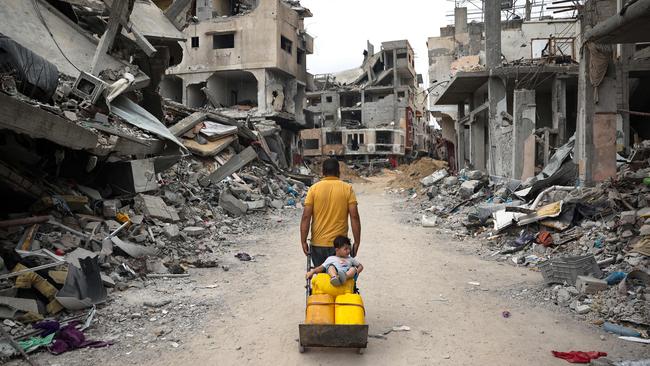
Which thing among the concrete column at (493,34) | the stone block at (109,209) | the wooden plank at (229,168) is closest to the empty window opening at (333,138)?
the wooden plank at (229,168)

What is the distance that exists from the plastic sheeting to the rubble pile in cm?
775

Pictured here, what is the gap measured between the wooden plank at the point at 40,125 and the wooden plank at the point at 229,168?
8.07m

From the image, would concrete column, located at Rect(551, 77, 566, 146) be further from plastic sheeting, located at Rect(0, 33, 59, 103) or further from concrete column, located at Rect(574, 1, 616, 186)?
plastic sheeting, located at Rect(0, 33, 59, 103)

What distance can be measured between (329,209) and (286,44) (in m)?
32.8

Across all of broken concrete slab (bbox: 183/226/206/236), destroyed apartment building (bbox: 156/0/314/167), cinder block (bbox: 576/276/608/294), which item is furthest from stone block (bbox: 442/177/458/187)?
destroyed apartment building (bbox: 156/0/314/167)

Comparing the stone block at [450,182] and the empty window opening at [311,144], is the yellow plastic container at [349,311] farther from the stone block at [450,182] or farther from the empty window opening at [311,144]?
the empty window opening at [311,144]

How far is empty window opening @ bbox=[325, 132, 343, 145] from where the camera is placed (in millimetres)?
47438

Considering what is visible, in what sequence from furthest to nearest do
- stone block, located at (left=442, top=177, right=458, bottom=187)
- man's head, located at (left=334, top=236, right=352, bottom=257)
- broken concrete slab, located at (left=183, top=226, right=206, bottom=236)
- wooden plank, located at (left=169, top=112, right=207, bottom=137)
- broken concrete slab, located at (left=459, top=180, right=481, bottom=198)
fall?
stone block, located at (left=442, top=177, right=458, bottom=187) < wooden plank, located at (left=169, top=112, right=207, bottom=137) < broken concrete slab, located at (left=459, top=180, right=481, bottom=198) < broken concrete slab, located at (left=183, top=226, right=206, bottom=236) < man's head, located at (left=334, top=236, right=352, bottom=257)

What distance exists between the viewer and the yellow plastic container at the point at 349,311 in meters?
4.11

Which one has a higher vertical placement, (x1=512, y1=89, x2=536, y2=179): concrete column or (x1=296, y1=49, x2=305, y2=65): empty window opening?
(x1=296, y1=49, x2=305, y2=65): empty window opening

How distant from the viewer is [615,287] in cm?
577

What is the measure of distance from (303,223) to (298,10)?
34.7 meters

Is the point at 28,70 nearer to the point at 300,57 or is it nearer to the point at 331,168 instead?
the point at 331,168

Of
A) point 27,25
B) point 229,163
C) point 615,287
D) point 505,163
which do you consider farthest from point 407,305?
point 229,163
